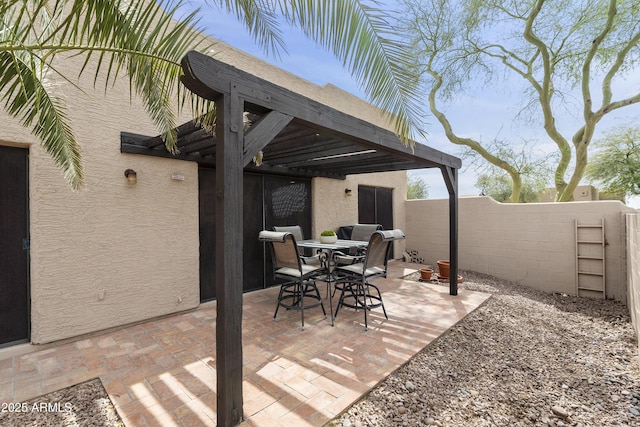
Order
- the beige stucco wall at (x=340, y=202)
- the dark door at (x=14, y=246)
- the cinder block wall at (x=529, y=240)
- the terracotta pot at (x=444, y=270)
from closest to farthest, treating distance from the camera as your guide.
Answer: the dark door at (x=14, y=246), the cinder block wall at (x=529, y=240), the terracotta pot at (x=444, y=270), the beige stucco wall at (x=340, y=202)

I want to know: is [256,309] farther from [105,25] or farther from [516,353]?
[105,25]

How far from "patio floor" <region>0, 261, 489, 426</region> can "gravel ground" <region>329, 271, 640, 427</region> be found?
215mm

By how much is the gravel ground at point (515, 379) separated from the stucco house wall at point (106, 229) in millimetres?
3471

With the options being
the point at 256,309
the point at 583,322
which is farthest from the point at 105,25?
the point at 583,322

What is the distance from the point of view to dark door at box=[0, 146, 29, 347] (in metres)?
3.30

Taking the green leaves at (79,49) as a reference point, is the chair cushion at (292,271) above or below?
below

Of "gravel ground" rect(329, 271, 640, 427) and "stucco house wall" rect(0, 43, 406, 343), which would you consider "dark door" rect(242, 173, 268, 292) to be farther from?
"gravel ground" rect(329, 271, 640, 427)

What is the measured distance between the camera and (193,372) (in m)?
2.84

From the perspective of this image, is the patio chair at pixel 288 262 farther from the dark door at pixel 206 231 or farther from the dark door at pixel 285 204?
the dark door at pixel 285 204

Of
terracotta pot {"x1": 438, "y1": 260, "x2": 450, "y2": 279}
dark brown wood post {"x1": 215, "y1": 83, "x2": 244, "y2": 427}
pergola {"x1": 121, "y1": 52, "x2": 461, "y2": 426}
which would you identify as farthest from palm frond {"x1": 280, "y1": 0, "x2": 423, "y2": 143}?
terracotta pot {"x1": 438, "y1": 260, "x2": 450, "y2": 279}

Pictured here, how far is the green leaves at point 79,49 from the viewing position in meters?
1.89

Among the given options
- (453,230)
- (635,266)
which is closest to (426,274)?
(453,230)

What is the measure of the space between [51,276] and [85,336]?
916 millimetres

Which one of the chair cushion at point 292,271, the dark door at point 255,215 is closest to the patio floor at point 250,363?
the chair cushion at point 292,271
